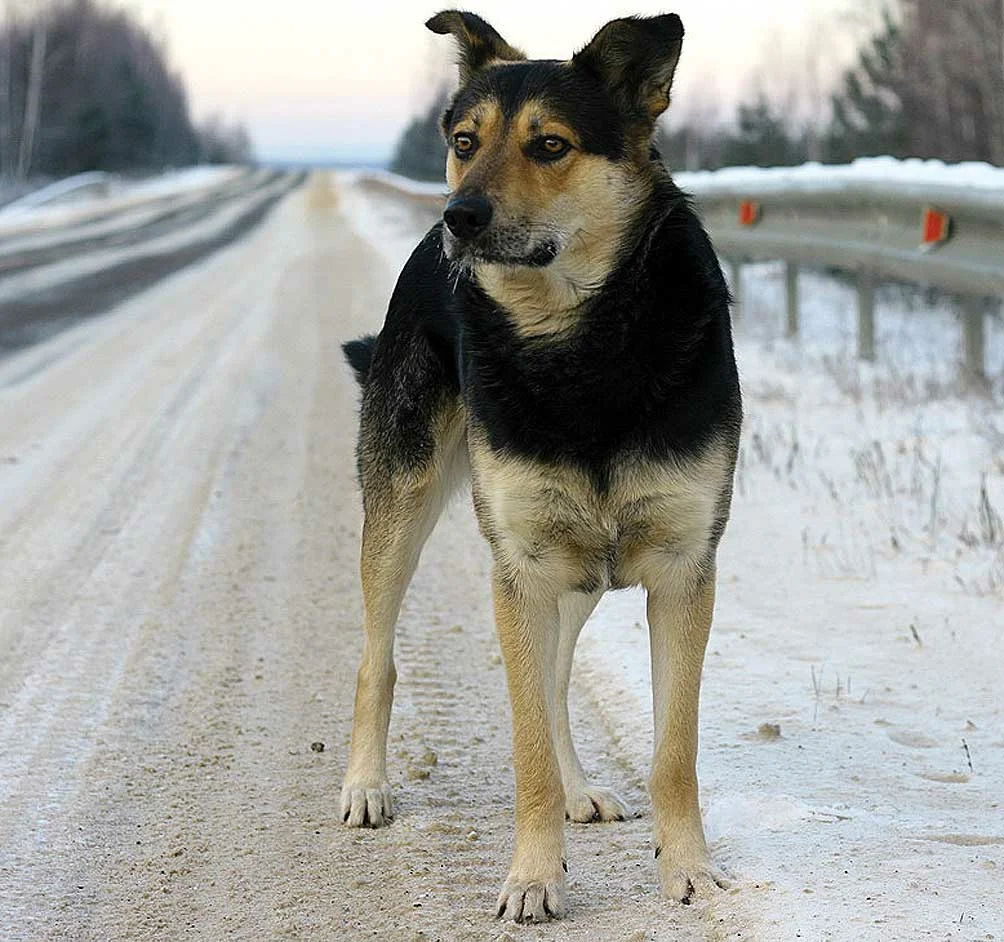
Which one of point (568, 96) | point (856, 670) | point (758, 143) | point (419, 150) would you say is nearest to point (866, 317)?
point (856, 670)

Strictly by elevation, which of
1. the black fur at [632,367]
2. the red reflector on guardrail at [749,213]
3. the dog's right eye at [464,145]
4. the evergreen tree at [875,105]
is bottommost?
the evergreen tree at [875,105]

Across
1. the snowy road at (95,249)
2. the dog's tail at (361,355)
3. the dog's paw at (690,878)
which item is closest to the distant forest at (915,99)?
the snowy road at (95,249)

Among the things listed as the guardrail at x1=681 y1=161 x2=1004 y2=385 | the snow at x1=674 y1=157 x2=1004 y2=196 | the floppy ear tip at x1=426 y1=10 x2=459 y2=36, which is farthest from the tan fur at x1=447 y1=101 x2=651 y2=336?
the guardrail at x1=681 y1=161 x2=1004 y2=385

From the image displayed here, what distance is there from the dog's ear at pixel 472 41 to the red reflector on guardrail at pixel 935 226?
498cm

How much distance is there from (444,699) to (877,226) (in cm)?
606

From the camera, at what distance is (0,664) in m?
5.10

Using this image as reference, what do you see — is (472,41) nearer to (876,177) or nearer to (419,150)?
(876,177)

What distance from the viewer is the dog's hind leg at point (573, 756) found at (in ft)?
13.0

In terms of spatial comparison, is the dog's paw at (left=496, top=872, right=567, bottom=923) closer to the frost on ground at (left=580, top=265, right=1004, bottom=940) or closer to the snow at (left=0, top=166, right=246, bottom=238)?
the frost on ground at (left=580, top=265, right=1004, bottom=940)

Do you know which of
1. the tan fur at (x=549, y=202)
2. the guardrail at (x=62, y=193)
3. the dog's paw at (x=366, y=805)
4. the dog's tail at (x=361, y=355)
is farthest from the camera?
the guardrail at (x=62, y=193)

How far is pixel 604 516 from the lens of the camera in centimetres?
350

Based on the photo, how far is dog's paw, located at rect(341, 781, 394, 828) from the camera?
3.95 metres

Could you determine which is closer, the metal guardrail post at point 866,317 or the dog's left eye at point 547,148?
the dog's left eye at point 547,148

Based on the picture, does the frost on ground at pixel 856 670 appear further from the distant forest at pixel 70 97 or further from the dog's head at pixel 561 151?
the distant forest at pixel 70 97
